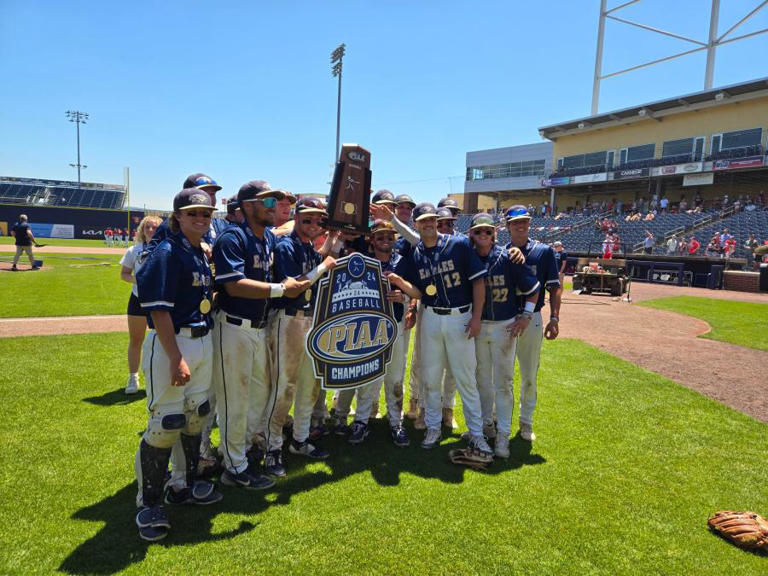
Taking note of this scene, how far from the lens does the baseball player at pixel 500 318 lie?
4371 mm

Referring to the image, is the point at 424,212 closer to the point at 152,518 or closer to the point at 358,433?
the point at 358,433

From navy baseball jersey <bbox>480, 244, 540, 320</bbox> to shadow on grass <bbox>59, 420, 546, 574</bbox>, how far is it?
1.42 metres

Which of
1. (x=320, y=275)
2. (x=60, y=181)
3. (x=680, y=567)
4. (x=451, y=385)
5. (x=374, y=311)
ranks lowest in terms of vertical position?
(x=680, y=567)

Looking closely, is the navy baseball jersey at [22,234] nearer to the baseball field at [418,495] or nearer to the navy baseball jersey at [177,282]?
the baseball field at [418,495]

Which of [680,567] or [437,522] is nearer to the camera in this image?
[680,567]

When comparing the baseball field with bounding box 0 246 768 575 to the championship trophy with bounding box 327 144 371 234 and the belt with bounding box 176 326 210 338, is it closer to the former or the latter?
the belt with bounding box 176 326 210 338

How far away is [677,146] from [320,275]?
4334cm

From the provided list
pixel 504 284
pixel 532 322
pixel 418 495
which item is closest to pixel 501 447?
pixel 418 495

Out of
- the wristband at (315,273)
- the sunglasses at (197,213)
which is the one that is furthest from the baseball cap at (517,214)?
the sunglasses at (197,213)

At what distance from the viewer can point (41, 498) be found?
3221 millimetres

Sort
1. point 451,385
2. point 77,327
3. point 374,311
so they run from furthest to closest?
1. point 77,327
2. point 451,385
3. point 374,311

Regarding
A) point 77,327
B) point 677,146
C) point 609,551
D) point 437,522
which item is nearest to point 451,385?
point 437,522

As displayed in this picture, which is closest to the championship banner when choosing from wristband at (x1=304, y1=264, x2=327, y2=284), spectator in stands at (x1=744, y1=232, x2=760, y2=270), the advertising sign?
wristband at (x1=304, y1=264, x2=327, y2=284)

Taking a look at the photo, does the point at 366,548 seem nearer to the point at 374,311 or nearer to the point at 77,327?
the point at 374,311
